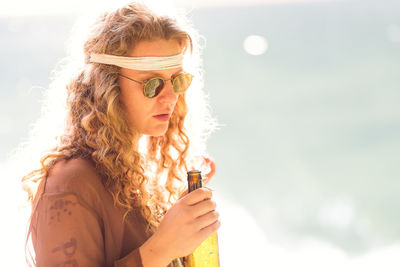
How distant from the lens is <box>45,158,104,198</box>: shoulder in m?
1.02

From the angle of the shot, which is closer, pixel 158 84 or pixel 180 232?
pixel 180 232

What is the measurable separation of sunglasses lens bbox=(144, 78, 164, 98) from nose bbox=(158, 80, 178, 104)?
0.06 ft

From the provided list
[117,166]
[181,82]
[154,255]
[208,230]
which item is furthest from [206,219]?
[181,82]

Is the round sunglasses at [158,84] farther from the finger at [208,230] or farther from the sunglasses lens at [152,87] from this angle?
the finger at [208,230]

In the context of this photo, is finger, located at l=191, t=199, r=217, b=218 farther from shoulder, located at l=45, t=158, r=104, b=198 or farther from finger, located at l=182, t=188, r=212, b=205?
shoulder, located at l=45, t=158, r=104, b=198

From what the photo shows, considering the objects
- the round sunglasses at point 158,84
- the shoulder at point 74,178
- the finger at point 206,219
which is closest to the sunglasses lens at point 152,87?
the round sunglasses at point 158,84

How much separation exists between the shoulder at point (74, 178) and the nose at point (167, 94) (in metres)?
0.27

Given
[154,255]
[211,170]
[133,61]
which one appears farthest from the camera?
[211,170]

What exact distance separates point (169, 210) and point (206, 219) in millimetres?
93

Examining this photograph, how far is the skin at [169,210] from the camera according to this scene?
1.02 metres

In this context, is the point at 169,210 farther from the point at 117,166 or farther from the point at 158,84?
the point at 158,84

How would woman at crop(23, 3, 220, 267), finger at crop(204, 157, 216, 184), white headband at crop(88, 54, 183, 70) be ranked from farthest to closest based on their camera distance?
finger at crop(204, 157, 216, 184), white headband at crop(88, 54, 183, 70), woman at crop(23, 3, 220, 267)

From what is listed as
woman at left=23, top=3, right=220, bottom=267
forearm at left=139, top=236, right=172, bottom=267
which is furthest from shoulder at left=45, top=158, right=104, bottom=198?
forearm at left=139, top=236, right=172, bottom=267

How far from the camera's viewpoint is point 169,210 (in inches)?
41.7
